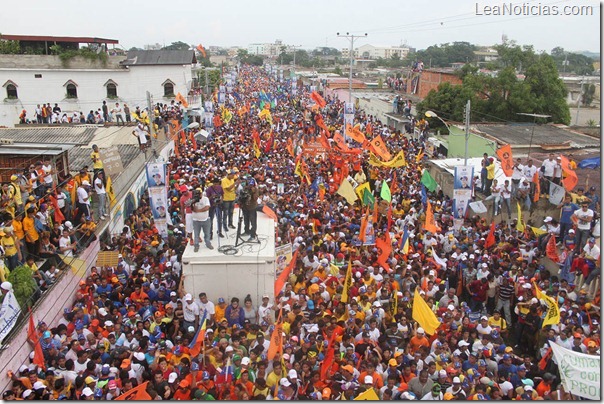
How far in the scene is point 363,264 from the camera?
→ 11523 mm

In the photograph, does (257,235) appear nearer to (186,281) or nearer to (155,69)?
(186,281)

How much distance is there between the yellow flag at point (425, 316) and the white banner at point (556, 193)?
8.52 meters

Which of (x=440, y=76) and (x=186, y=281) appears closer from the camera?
(x=186, y=281)

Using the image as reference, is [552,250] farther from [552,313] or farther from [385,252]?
[385,252]

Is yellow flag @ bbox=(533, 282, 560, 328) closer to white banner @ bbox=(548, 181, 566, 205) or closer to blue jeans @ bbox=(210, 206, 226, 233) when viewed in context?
blue jeans @ bbox=(210, 206, 226, 233)

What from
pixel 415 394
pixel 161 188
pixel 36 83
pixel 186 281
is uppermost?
pixel 36 83

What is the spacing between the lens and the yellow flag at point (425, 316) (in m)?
8.60

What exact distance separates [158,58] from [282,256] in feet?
98.2

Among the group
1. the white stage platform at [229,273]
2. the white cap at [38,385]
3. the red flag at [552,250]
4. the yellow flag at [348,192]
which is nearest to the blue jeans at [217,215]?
the white stage platform at [229,273]

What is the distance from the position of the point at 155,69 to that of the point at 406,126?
17.2 m

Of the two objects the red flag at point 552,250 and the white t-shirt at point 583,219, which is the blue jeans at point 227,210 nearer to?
the red flag at point 552,250


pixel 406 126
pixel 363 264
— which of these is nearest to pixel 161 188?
pixel 363 264

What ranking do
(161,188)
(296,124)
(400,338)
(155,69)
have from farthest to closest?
(155,69)
(296,124)
(161,188)
(400,338)

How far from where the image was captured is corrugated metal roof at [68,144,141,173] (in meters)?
17.2
